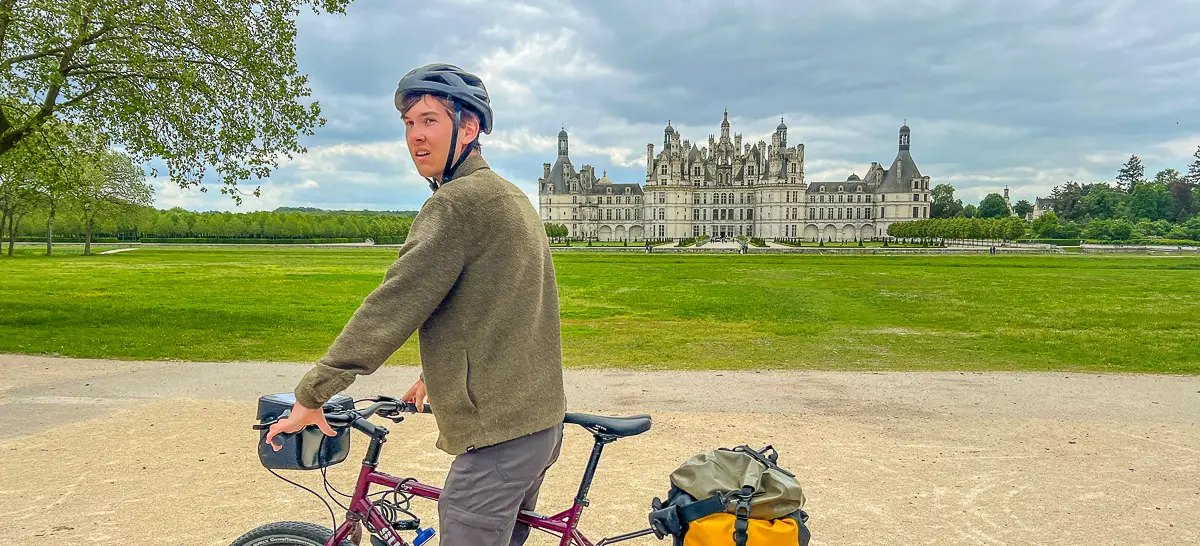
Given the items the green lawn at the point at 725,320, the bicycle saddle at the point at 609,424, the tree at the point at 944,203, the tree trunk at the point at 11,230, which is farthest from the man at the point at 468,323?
the tree at the point at 944,203

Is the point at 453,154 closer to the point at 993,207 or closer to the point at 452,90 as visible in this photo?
the point at 452,90

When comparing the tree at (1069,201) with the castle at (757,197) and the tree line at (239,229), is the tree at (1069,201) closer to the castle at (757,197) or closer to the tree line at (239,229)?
the castle at (757,197)

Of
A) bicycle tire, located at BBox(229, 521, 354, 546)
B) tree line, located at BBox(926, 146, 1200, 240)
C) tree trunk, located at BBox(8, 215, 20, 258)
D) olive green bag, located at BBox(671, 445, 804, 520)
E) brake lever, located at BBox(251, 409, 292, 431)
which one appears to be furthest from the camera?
tree line, located at BBox(926, 146, 1200, 240)

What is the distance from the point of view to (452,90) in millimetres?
2225

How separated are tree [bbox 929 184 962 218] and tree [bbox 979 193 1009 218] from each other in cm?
476

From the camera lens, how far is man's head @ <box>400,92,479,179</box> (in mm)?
2266

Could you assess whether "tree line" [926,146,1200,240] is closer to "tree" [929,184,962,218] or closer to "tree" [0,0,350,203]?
"tree" [929,184,962,218]

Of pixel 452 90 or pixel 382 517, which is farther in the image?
pixel 382 517

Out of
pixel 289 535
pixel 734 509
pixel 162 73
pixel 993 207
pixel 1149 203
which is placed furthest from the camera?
pixel 993 207

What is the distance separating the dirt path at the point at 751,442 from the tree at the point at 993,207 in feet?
486

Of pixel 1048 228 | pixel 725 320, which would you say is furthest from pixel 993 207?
pixel 725 320

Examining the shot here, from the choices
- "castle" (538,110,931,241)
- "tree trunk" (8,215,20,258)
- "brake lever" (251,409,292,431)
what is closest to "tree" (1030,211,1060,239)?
"castle" (538,110,931,241)

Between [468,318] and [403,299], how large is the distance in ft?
0.66

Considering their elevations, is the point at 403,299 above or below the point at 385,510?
above
